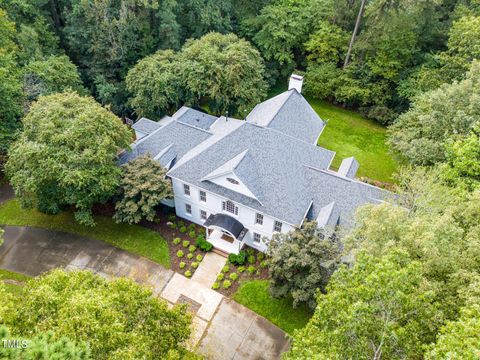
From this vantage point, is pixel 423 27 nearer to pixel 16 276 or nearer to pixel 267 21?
pixel 267 21

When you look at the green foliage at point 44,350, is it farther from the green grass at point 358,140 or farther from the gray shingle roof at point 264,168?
the green grass at point 358,140

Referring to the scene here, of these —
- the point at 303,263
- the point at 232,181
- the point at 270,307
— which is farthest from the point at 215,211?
the point at 303,263

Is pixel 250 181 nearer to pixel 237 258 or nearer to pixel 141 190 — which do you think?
pixel 237 258

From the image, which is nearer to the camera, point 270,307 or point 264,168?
point 270,307

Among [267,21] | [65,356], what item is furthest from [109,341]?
[267,21]

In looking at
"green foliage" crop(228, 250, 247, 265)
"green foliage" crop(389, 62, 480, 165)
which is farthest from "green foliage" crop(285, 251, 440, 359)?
"green foliage" crop(389, 62, 480, 165)
